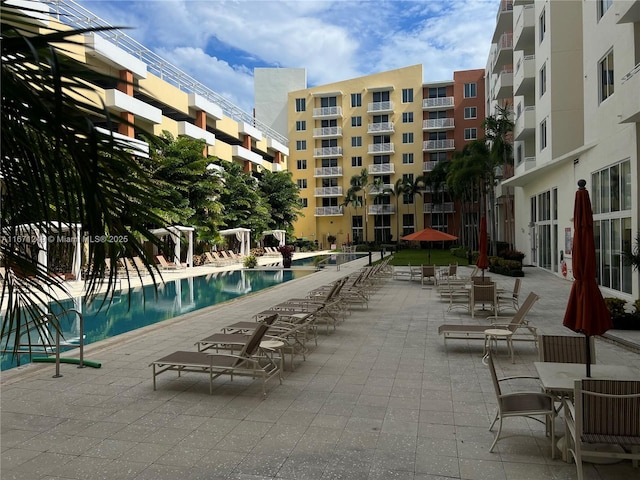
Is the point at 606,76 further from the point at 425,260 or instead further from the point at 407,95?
the point at 407,95

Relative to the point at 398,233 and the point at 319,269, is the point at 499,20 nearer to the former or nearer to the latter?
the point at 319,269

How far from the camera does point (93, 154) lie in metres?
1.72

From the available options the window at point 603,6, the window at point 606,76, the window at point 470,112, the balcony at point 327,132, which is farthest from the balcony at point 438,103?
the window at point 606,76

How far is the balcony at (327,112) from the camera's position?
192 feet

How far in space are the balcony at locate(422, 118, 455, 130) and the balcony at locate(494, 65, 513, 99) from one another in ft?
66.8

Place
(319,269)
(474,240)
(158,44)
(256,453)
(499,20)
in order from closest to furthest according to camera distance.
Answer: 1. (256,453)
2. (158,44)
3. (319,269)
4. (499,20)
5. (474,240)

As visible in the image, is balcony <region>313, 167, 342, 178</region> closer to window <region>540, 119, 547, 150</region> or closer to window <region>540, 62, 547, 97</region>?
window <region>540, 119, 547, 150</region>

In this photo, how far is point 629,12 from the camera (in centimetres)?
1212

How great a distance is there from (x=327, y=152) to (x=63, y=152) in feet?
191

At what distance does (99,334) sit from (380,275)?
11041mm

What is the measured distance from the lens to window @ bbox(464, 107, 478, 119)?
55.5 m

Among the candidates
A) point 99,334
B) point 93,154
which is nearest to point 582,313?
point 93,154

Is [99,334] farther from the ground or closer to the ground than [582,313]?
closer to the ground

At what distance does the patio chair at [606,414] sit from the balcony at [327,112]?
56904 mm
